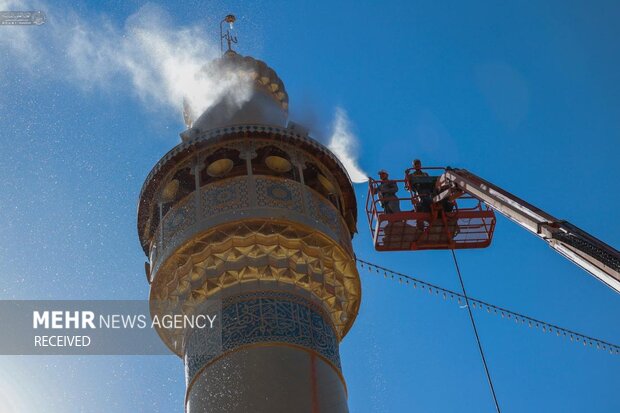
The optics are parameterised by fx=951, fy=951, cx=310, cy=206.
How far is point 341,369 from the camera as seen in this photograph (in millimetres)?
6418

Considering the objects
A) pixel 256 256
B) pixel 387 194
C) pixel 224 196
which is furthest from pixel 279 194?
pixel 387 194

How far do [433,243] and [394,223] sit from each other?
0.51 m

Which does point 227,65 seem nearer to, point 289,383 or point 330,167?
point 330,167

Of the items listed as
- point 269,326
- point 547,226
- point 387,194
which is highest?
point 387,194

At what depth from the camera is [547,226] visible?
7.60m

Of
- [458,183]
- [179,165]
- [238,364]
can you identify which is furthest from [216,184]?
[458,183]

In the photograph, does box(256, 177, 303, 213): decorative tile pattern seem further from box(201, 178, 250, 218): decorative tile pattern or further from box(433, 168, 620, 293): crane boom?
box(433, 168, 620, 293): crane boom

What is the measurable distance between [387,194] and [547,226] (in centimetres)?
286

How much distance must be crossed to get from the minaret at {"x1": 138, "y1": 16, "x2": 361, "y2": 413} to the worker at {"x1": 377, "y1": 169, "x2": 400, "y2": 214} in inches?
98.0

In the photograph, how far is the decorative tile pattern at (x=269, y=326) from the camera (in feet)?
20.3

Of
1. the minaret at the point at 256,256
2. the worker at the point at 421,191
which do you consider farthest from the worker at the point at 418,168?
the minaret at the point at 256,256

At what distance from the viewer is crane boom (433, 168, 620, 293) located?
21.7 feet

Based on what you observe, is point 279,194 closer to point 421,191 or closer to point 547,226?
point 547,226

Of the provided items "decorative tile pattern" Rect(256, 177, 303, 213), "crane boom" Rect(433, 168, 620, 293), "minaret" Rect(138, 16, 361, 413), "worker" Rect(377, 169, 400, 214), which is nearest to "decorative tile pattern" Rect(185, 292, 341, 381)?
"minaret" Rect(138, 16, 361, 413)
